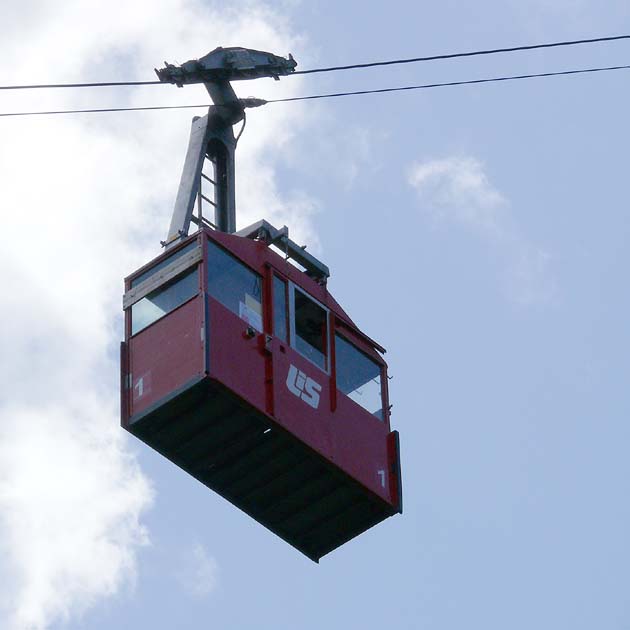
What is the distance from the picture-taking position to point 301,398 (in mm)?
27234

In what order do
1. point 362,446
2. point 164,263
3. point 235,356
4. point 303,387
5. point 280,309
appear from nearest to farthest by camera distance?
point 235,356 < point 303,387 < point 164,263 < point 280,309 < point 362,446

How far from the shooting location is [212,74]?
29516mm

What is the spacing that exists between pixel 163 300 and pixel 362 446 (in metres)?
3.18

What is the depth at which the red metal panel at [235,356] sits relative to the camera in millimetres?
26172

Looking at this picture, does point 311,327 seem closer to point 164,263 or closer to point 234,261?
point 234,261

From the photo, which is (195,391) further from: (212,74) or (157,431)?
(212,74)

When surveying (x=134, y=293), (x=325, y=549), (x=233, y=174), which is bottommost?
(x=325, y=549)

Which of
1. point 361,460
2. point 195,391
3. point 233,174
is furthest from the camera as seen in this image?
point 233,174

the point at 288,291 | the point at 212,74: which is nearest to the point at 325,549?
the point at 288,291

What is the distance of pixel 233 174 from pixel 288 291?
2510 millimetres

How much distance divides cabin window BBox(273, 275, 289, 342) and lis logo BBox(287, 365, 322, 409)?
464 mm

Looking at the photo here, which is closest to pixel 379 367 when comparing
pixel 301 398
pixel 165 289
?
pixel 301 398

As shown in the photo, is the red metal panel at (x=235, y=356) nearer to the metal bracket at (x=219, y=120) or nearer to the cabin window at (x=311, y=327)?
the cabin window at (x=311, y=327)

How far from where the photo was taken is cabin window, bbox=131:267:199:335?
2691 cm
